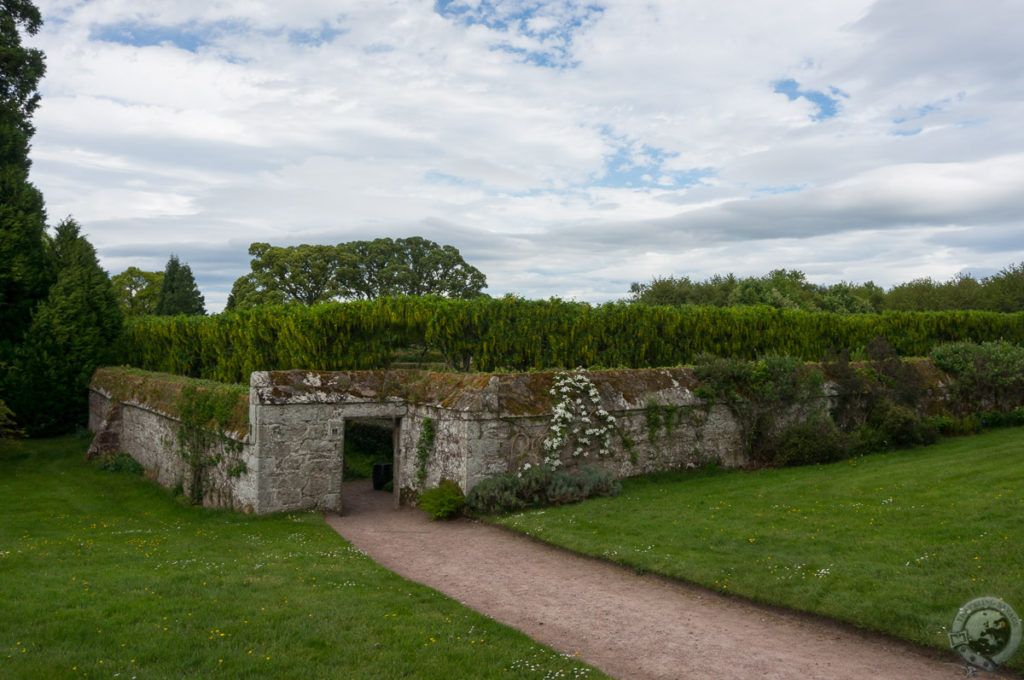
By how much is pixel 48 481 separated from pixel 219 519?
8489mm

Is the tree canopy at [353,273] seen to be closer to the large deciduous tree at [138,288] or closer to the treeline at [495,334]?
the large deciduous tree at [138,288]

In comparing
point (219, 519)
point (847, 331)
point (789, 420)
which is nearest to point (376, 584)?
point (219, 519)

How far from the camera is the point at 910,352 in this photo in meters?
24.9

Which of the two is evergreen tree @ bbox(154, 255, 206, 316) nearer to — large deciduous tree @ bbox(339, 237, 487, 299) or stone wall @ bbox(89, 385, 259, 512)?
large deciduous tree @ bbox(339, 237, 487, 299)

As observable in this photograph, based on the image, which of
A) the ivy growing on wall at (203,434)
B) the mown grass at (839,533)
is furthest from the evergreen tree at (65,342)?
the mown grass at (839,533)

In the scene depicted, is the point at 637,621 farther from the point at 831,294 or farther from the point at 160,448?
the point at 831,294

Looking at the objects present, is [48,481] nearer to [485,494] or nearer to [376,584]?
[485,494]

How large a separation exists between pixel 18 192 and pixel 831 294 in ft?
141

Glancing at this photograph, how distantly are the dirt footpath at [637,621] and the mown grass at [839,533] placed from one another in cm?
22

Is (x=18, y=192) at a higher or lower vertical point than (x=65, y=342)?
higher

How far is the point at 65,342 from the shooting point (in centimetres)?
2561

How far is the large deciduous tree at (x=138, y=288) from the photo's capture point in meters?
52.2

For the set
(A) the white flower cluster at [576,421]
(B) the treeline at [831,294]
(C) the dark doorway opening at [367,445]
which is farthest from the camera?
(B) the treeline at [831,294]

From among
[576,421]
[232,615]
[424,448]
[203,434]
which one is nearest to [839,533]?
[576,421]
